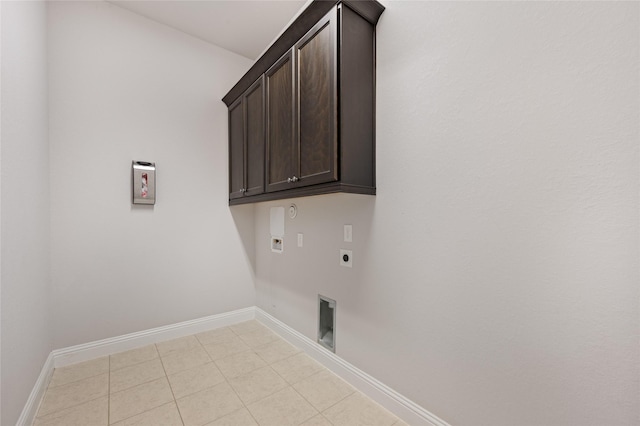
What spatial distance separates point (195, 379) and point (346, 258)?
1.42 meters

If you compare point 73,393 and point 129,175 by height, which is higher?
point 129,175

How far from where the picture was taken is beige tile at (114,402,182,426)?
1550mm

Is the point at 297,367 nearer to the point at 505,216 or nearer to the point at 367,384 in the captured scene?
the point at 367,384

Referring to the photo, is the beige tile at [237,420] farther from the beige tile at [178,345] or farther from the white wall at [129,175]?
the white wall at [129,175]

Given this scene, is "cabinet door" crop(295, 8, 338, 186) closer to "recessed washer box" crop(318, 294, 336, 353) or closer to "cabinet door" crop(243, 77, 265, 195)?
"cabinet door" crop(243, 77, 265, 195)

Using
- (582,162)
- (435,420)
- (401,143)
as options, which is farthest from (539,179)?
(435,420)

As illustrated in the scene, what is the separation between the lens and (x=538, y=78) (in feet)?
3.49

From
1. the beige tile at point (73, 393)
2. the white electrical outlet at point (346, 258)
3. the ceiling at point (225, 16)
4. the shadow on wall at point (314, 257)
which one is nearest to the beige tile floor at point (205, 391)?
the beige tile at point (73, 393)

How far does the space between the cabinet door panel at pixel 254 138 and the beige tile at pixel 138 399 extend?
1583mm

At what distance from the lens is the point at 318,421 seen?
5.11 ft

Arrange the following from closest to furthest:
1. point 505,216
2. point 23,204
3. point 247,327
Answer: point 505,216
point 23,204
point 247,327

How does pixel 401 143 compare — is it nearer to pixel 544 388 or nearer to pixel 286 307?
pixel 544 388

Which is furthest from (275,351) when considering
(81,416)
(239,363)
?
(81,416)

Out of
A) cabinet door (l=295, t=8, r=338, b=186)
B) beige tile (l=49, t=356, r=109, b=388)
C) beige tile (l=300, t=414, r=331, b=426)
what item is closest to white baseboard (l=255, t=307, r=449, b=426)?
beige tile (l=300, t=414, r=331, b=426)
